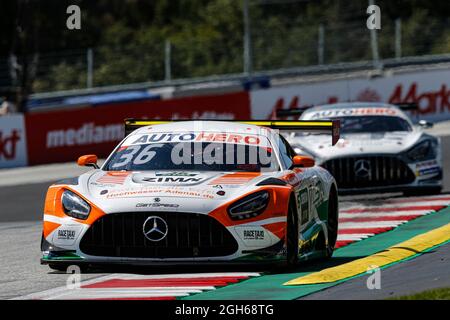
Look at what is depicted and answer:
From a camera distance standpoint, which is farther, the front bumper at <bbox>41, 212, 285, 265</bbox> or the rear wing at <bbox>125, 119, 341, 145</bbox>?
the rear wing at <bbox>125, 119, 341, 145</bbox>

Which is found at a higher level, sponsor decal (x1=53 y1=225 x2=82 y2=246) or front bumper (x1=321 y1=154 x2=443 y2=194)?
sponsor decal (x1=53 y1=225 x2=82 y2=246)

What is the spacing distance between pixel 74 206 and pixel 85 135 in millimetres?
18248

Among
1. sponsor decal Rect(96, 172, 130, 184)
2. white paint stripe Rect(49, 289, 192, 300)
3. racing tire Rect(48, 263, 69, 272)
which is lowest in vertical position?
racing tire Rect(48, 263, 69, 272)

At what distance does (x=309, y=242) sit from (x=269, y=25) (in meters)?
25.8

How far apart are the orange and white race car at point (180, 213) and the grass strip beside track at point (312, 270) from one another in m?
0.19

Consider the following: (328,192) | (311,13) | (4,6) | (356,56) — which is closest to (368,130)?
(328,192)

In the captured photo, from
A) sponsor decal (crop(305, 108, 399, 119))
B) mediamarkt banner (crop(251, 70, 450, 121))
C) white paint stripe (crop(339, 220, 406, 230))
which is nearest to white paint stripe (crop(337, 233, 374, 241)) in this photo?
white paint stripe (crop(339, 220, 406, 230))

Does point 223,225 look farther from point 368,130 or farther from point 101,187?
point 368,130

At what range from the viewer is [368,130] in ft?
59.1

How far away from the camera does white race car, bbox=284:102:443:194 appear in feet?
56.0

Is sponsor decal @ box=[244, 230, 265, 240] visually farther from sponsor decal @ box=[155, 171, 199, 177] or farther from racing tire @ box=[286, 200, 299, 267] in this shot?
sponsor decal @ box=[155, 171, 199, 177]

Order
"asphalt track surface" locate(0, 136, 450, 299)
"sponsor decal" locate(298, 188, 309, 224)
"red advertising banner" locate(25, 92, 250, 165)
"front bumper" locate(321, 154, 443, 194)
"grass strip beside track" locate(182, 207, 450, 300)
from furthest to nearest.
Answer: "red advertising banner" locate(25, 92, 250, 165)
"front bumper" locate(321, 154, 443, 194)
"sponsor decal" locate(298, 188, 309, 224)
"grass strip beside track" locate(182, 207, 450, 300)
"asphalt track surface" locate(0, 136, 450, 299)

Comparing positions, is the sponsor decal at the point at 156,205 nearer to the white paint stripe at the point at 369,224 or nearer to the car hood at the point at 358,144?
the white paint stripe at the point at 369,224

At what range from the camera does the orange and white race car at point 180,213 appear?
9906 mm
